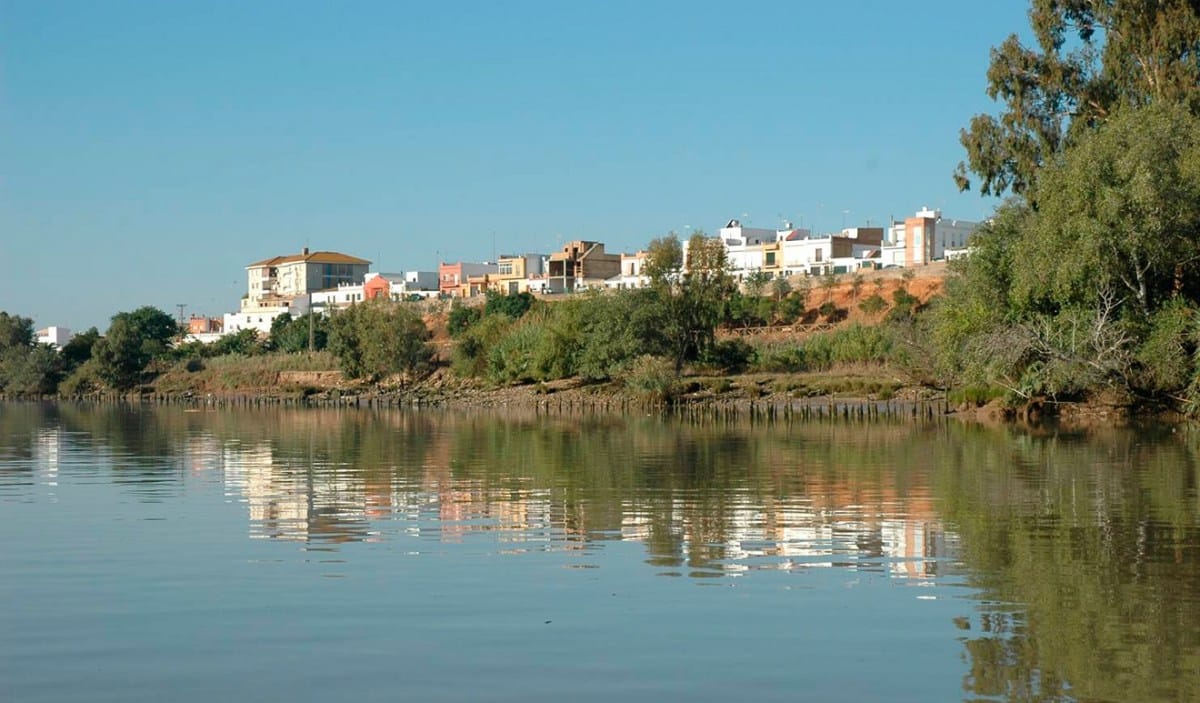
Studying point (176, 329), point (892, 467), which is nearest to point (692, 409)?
point (892, 467)

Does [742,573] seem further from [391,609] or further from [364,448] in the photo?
[364,448]

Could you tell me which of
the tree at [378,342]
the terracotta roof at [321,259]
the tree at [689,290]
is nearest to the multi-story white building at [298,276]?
the terracotta roof at [321,259]

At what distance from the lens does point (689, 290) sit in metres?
72.1

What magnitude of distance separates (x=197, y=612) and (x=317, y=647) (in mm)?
2022

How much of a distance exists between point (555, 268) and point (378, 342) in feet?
184

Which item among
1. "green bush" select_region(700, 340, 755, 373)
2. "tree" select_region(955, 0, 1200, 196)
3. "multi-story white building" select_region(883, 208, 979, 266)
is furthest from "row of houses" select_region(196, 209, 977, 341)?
"tree" select_region(955, 0, 1200, 196)

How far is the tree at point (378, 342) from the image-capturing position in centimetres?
8756

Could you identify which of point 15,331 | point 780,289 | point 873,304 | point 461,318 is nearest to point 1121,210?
point 873,304

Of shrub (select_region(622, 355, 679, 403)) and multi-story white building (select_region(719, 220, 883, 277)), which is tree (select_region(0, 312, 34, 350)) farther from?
shrub (select_region(622, 355, 679, 403))

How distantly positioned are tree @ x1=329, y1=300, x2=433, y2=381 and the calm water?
6022 centimetres

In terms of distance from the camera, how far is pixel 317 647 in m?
10.6

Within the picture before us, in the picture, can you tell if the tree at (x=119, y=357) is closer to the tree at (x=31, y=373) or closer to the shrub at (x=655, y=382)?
the tree at (x=31, y=373)

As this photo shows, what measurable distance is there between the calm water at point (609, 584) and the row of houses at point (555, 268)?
77.3m

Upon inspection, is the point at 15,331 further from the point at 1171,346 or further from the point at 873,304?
the point at 1171,346
